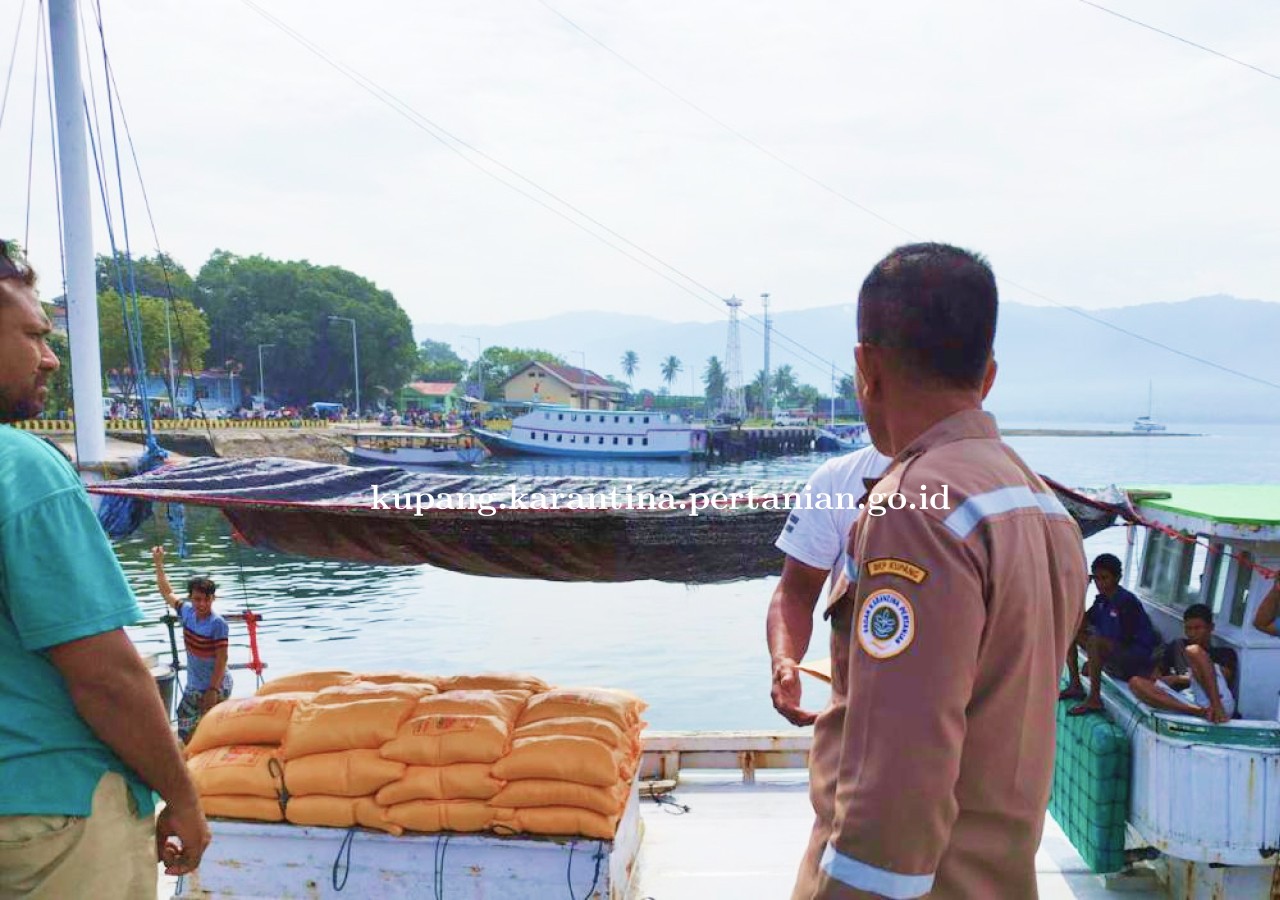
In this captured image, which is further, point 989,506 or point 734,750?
point 734,750

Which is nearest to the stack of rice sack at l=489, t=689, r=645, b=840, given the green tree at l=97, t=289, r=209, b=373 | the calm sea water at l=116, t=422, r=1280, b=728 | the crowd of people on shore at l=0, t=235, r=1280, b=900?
the crowd of people on shore at l=0, t=235, r=1280, b=900

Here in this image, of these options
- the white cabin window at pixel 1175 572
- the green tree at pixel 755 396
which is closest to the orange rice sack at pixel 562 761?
the white cabin window at pixel 1175 572

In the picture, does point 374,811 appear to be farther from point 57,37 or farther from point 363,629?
point 363,629

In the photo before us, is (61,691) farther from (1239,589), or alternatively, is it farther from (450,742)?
(1239,589)

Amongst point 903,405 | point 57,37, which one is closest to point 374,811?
point 903,405

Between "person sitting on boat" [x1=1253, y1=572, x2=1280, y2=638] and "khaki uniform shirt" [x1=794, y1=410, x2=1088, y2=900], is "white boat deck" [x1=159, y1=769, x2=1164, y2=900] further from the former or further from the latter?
"khaki uniform shirt" [x1=794, y1=410, x2=1088, y2=900]

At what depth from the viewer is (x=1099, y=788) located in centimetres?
435

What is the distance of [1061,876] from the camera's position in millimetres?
4840

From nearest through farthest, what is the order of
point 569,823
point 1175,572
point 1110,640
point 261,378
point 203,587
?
point 569,823 → point 1110,640 → point 1175,572 → point 203,587 → point 261,378

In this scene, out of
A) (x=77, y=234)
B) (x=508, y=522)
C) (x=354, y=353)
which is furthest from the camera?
(x=354, y=353)

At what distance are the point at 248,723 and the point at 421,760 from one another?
998mm

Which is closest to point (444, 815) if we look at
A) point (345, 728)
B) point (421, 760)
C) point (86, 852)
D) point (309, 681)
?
point (421, 760)

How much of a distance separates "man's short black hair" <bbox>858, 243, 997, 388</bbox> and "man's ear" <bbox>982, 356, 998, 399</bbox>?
0.05m

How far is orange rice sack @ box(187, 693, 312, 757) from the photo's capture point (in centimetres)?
450
